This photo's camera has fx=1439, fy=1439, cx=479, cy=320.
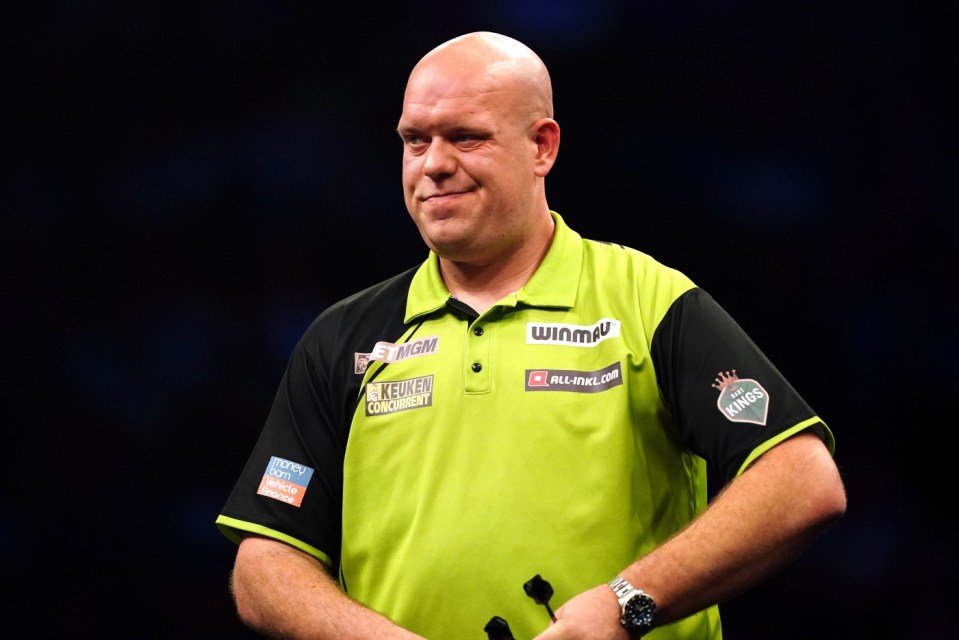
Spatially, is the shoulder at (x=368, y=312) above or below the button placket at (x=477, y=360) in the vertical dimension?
above

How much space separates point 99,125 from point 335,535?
181 cm

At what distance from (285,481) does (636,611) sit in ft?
2.03

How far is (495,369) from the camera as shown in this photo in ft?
6.72

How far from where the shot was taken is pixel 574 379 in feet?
6.63

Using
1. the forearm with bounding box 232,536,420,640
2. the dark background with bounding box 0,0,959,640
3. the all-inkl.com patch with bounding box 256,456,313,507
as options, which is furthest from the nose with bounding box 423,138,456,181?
the dark background with bounding box 0,0,959,640

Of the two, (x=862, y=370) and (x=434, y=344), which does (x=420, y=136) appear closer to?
(x=434, y=344)

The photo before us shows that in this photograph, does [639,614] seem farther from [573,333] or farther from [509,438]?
[573,333]

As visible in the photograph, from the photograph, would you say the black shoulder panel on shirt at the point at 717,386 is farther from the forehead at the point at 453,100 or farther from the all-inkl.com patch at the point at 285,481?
the all-inkl.com patch at the point at 285,481

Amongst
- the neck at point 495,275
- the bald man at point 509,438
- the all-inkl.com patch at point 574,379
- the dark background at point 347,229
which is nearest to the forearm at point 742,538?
the bald man at point 509,438

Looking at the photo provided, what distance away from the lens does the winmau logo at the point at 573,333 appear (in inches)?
81.0

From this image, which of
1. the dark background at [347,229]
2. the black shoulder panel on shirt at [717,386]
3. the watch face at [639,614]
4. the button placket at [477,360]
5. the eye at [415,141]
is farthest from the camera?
the dark background at [347,229]

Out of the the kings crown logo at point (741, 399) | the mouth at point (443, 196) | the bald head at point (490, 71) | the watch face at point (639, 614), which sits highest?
the bald head at point (490, 71)

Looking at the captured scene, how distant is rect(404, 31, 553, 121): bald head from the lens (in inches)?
84.0

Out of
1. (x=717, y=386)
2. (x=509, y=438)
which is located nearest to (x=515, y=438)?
(x=509, y=438)
